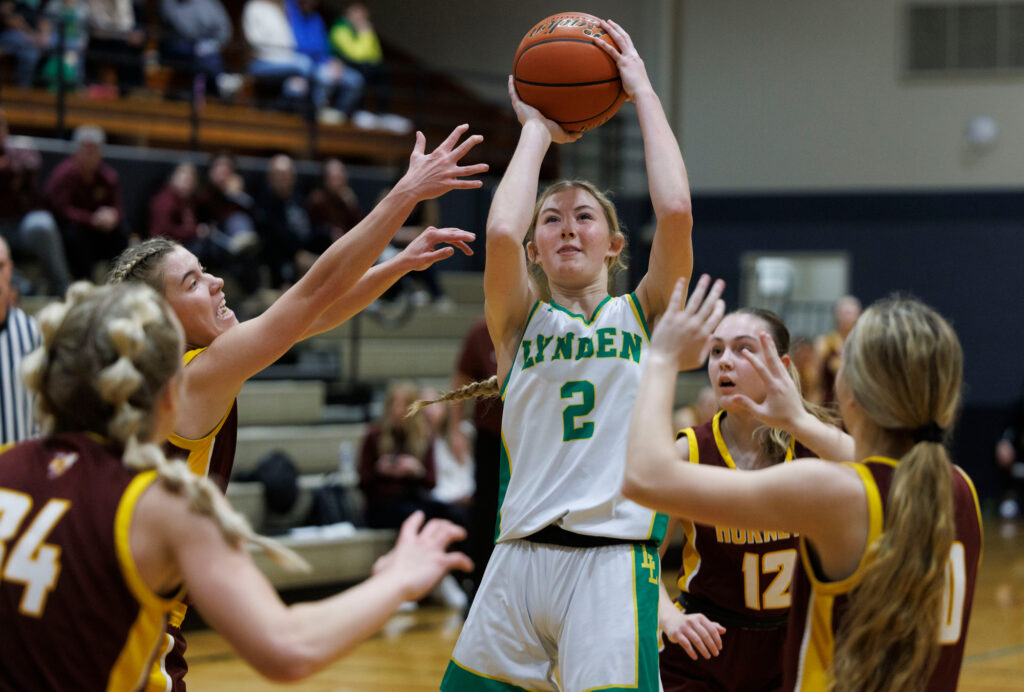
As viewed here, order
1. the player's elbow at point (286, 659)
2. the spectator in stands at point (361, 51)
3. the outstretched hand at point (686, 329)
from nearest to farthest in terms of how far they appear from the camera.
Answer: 1. the player's elbow at point (286, 659)
2. the outstretched hand at point (686, 329)
3. the spectator in stands at point (361, 51)

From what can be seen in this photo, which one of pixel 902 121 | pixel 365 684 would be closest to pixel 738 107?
pixel 902 121

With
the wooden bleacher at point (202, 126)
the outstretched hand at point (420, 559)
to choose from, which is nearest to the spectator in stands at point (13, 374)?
the outstretched hand at point (420, 559)

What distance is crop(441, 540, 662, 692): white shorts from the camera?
2.77 meters

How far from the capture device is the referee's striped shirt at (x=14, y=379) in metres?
4.27

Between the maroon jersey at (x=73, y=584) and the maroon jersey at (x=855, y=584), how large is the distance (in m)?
1.16

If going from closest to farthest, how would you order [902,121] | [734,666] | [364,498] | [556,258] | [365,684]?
[556,258] < [734,666] < [365,684] < [364,498] < [902,121]

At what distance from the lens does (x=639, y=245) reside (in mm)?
12734

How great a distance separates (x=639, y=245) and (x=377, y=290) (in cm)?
965

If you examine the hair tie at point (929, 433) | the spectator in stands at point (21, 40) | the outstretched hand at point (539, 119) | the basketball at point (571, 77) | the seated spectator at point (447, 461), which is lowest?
the seated spectator at point (447, 461)

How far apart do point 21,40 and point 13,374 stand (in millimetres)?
6734

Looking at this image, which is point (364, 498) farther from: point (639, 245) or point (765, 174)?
point (765, 174)

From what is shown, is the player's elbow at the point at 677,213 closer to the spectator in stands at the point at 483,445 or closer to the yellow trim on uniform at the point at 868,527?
the yellow trim on uniform at the point at 868,527

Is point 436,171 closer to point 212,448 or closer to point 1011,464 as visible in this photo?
point 212,448

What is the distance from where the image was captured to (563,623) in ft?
9.34
